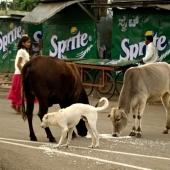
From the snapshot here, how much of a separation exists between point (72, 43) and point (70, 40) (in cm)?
17

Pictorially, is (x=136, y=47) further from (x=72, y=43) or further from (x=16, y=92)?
(x=16, y=92)

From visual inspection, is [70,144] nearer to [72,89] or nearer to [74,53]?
[72,89]

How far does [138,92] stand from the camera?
11.0 metres

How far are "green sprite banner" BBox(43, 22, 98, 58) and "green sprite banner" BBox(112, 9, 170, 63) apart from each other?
4.16 feet

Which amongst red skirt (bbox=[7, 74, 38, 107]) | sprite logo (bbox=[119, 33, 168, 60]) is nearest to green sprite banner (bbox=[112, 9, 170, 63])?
sprite logo (bbox=[119, 33, 168, 60])

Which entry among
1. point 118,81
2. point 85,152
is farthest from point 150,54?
point 85,152

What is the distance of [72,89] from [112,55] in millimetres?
9305

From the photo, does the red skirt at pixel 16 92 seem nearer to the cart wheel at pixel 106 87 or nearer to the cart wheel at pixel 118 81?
the cart wheel at pixel 106 87

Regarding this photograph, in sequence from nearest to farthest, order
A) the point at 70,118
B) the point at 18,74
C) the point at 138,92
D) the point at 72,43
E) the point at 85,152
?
the point at 85,152
the point at 70,118
the point at 138,92
the point at 18,74
the point at 72,43

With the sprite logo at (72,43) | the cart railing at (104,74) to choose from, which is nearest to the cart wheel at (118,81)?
the cart railing at (104,74)

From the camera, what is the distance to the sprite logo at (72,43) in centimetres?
2081

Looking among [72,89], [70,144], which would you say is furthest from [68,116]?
[72,89]

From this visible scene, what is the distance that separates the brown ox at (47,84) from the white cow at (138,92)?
3.13ft

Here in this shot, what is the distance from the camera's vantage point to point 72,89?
10.5 meters
